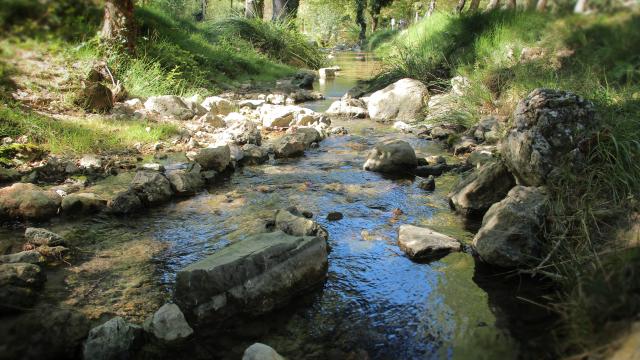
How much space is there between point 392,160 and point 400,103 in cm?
353

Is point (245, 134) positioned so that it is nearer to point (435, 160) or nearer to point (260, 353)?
point (435, 160)

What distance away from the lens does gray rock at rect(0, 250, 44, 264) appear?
3.20 metres

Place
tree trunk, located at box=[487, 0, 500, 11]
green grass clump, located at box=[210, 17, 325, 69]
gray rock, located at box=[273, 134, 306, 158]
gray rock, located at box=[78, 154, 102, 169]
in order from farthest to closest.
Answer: green grass clump, located at box=[210, 17, 325, 69] → tree trunk, located at box=[487, 0, 500, 11] → gray rock, located at box=[273, 134, 306, 158] → gray rock, located at box=[78, 154, 102, 169]

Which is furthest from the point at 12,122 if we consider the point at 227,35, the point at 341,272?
the point at 227,35

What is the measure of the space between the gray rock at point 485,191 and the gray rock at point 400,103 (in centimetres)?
427

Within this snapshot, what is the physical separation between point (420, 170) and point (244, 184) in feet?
6.73

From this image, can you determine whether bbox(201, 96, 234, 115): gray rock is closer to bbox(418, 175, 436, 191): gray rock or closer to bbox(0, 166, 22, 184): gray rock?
bbox(0, 166, 22, 184): gray rock

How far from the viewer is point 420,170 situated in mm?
5598

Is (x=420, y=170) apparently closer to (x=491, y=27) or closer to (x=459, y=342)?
(x=459, y=342)

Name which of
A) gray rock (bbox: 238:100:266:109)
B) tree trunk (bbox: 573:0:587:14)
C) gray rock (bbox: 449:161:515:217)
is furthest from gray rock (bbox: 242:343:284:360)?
gray rock (bbox: 238:100:266:109)

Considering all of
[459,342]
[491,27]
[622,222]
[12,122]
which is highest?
A: [491,27]

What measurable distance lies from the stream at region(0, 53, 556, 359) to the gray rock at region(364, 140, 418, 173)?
412 millimetres

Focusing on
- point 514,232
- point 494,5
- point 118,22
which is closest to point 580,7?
point 514,232

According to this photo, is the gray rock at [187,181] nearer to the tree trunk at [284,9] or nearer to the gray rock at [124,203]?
the gray rock at [124,203]
